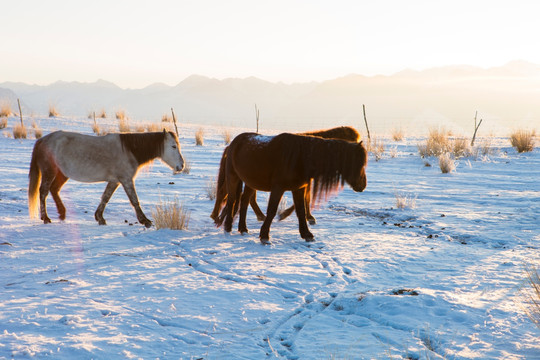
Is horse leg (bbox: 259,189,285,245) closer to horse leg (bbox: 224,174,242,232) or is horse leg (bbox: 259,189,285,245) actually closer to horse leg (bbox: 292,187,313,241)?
horse leg (bbox: 292,187,313,241)

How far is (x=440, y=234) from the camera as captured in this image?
6.55m

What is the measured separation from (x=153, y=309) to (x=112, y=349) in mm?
705

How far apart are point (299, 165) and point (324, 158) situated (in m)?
0.33

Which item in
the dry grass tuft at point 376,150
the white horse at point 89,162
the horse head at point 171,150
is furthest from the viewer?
the dry grass tuft at point 376,150

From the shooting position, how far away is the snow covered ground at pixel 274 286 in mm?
3117

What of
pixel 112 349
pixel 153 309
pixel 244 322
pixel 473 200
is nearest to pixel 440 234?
pixel 473 200

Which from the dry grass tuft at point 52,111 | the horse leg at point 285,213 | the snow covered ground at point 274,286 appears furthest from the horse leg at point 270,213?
the dry grass tuft at point 52,111

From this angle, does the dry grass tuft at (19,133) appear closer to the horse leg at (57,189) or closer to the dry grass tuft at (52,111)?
the dry grass tuft at (52,111)

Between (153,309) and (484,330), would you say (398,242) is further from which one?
(153,309)

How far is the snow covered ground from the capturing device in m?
3.12

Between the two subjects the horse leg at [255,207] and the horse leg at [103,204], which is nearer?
the horse leg at [103,204]

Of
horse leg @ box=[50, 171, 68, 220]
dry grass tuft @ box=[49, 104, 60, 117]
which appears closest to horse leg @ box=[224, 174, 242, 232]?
horse leg @ box=[50, 171, 68, 220]

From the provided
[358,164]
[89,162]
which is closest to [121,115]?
[89,162]

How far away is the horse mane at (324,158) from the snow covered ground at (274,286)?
94cm
